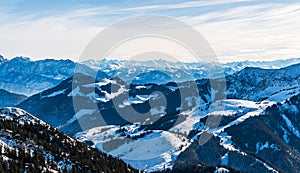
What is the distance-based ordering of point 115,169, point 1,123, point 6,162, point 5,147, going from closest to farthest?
point 6,162, point 5,147, point 1,123, point 115,169

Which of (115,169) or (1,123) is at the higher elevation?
(1,123)

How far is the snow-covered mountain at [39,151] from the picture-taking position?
379ft

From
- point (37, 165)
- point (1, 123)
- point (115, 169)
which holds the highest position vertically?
point (1, 123)

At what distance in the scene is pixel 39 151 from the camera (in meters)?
130

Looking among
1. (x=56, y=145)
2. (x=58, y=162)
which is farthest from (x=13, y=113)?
(x=58, y=162)

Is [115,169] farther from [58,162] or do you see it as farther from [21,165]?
[21,165]

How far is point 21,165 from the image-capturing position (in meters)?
111

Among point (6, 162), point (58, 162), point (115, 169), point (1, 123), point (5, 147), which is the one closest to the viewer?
point (6, 162)

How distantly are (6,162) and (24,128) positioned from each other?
132 ft

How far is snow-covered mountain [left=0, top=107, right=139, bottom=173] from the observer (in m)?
115

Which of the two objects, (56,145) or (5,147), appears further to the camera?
(56,145)

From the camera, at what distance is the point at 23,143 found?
130 meters

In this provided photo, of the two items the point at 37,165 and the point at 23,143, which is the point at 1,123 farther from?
the point at 37,165

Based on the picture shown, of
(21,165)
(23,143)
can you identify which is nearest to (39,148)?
(23,143)
